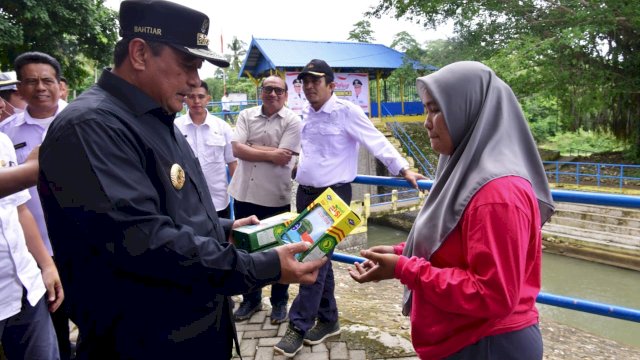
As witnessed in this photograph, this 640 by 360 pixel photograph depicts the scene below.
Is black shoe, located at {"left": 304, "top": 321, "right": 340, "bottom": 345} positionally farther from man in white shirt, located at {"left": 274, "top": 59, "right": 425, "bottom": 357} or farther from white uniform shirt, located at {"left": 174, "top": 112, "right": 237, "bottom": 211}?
white uniform shirt, located at {"left": 174, "top": 112, "right": 237, "bottom": 211}

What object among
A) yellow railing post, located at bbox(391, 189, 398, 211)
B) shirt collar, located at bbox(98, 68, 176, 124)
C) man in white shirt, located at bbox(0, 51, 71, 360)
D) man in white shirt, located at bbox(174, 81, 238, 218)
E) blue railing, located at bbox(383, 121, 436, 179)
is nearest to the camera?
shirt collar, located at bbox(98, 68, 176, 124)

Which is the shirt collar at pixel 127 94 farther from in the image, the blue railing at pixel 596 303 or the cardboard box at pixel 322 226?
the blue railing at pixel 596 303

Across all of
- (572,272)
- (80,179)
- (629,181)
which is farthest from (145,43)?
(629,181)

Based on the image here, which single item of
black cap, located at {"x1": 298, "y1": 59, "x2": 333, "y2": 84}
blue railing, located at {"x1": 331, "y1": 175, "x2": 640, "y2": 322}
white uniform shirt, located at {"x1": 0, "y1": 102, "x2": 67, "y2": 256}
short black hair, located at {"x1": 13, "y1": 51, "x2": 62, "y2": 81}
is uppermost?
short black hair, located at {"x1": 13, "y1": 51, "x2": 62, "y2": 81}

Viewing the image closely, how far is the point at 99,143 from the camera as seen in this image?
1296mm

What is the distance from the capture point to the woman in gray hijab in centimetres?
140

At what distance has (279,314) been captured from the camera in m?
3.41

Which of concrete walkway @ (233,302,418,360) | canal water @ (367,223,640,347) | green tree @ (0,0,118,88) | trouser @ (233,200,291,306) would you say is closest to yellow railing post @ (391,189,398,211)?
canal water @ (367,223,640,347)

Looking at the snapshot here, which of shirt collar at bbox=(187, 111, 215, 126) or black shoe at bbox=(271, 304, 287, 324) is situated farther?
shirt collar at bbox=(187, 111, 215, 126)

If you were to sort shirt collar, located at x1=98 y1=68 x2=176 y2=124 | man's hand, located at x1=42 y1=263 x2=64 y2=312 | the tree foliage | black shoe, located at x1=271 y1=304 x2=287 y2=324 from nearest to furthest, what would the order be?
shirt collar, located at x1=98 y1=68 x2=176 y2=124 → man's hand, located at x1=42 y1=263 x2=64 y2=312 → black shoe, located at x1=271 y1=304 x2=287 y2=324 → the tree foliage

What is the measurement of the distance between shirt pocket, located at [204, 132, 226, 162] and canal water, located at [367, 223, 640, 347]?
7.90 meters

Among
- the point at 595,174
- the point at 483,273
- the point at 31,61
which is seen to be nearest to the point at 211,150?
the point at 31,61

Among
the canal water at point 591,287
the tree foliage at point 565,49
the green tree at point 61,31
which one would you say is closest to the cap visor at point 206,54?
the canal water at point 591,287

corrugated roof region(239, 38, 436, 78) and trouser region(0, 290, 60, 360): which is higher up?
corrugated roof region(239, 38, 436, 78)
